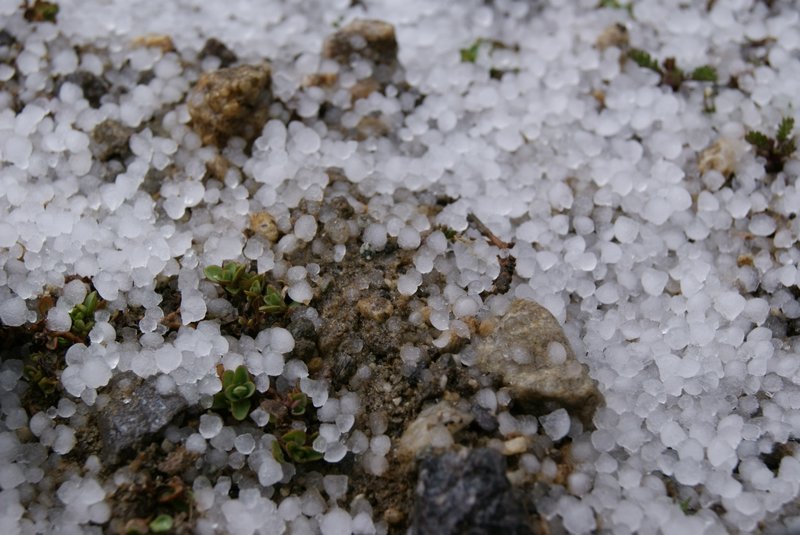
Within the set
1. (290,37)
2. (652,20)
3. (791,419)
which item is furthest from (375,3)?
(791,419)

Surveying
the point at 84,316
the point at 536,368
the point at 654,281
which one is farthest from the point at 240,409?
the point at 654,281

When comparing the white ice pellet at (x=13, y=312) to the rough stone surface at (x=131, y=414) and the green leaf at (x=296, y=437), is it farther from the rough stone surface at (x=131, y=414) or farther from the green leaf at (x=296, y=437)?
the green leaf at (x=296, y=437)

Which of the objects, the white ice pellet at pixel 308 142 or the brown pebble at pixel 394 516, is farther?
the white ice pellet at pixel 308 142

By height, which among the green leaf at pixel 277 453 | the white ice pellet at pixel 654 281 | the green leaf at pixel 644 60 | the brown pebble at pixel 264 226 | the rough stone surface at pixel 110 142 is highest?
the green leaf at pixel 644 60

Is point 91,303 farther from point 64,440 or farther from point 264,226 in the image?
point 264,226

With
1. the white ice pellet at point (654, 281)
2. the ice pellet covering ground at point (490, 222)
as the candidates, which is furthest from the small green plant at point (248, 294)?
the white ice pellet at point (654, 281)

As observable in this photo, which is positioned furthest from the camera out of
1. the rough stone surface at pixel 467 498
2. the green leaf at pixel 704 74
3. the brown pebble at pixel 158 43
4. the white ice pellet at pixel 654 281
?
the brown pebble at pixel 158 43
